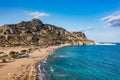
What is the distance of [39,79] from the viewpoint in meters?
59.4

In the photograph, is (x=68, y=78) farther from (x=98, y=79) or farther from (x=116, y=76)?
(x=116, y=76)

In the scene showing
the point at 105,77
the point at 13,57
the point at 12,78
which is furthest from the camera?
the point at 13,57

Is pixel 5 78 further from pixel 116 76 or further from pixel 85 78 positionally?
pixel 116 76

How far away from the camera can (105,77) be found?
211 feet

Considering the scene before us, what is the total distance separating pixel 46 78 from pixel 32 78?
4.05 m

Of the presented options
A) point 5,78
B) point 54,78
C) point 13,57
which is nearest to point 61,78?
point 54,78

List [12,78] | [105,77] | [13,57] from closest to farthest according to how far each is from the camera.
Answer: [12,78] < [105,77] < [13,57]

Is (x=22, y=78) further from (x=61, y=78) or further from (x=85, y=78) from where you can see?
(x=85, y=78)

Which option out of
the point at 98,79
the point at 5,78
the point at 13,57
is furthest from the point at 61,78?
the point at 13,57

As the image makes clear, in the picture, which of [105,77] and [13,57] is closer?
[105,77]

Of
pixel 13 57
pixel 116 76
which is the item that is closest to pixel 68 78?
pixel 116 76

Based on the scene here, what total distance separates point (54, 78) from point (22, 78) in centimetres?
902

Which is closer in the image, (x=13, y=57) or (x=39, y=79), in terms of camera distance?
(x=39, y=79)

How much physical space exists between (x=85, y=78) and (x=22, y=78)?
17.9 m
